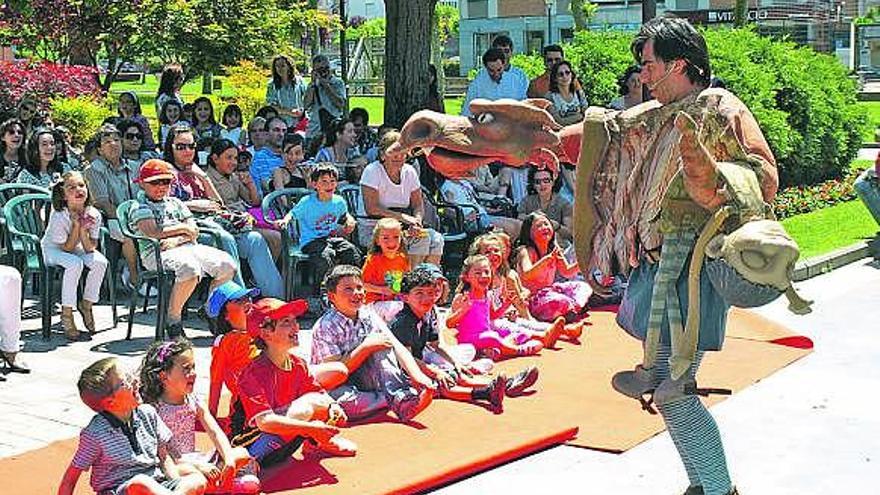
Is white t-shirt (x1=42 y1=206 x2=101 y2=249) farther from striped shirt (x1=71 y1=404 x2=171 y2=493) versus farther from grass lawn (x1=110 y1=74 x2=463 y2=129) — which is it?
grass lawn (x1=110 y1=74 x2=463 y2=129)

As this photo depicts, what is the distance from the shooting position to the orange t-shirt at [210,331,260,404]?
6.79 metres

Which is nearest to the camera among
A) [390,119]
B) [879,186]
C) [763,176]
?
[763,176]

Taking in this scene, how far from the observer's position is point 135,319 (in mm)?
10406

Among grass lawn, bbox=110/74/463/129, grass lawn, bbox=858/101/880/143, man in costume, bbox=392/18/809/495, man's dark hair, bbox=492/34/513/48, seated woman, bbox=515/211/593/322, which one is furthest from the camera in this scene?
grass lawn, bbox=110/74/463/129

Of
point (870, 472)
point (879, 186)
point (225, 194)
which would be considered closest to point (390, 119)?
point (225, 194)

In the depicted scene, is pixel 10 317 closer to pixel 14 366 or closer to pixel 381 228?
pixel 14 366

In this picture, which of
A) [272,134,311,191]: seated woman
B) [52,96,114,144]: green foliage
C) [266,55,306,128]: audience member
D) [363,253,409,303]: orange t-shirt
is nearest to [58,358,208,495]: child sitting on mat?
[363,253,409,303]: orange t-shirt

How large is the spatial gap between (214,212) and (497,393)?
11.4ft

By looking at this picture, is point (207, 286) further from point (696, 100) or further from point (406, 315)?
point (696, 100)

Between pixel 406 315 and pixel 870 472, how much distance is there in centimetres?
290

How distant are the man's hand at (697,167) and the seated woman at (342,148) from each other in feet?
25.2

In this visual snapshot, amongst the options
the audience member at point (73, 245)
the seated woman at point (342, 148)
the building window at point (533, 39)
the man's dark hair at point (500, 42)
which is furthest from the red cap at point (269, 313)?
the building window at point (533, 39)

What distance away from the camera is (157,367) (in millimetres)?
6066

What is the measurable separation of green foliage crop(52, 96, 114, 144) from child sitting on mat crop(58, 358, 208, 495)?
43.5ft
